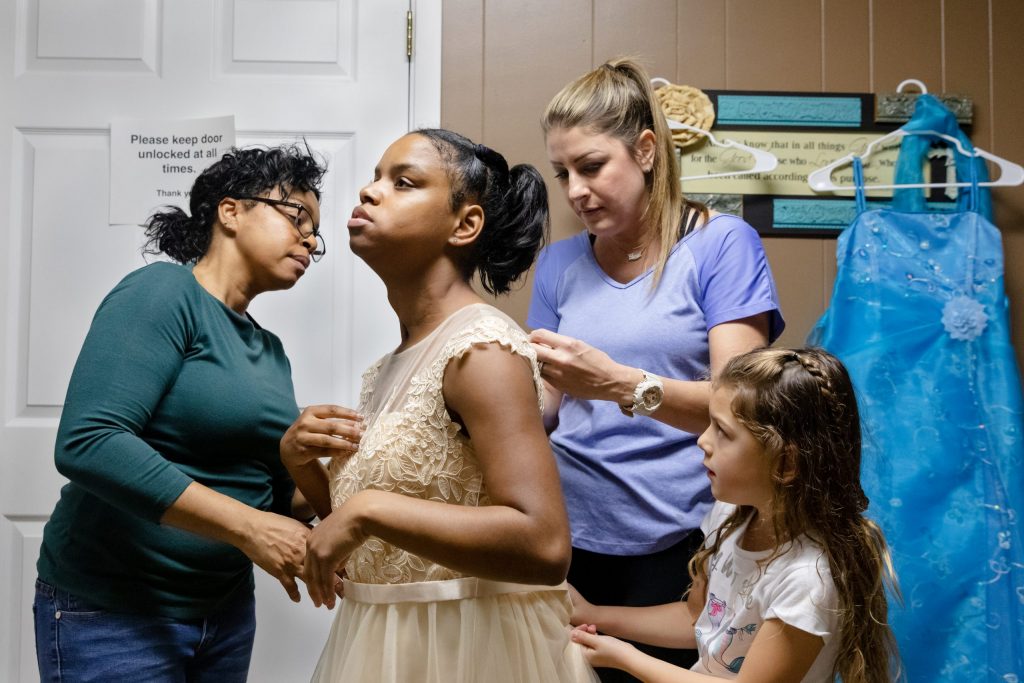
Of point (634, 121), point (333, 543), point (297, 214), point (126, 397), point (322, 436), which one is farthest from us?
point (297, 214)

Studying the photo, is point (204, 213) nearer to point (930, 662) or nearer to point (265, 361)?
point (265, 361)

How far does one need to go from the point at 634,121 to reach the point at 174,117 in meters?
1.17

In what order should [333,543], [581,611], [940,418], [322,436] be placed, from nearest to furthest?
[333,543] < [322,436] < [581,611] < [940,418]

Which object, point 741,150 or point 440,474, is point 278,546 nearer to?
point 440,474

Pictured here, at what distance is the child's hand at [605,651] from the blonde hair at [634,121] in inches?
22.2

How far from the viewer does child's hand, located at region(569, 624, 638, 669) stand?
1164 millimetres

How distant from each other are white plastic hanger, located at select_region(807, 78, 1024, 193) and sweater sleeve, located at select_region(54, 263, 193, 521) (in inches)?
56.8

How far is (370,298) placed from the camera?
2.10 m

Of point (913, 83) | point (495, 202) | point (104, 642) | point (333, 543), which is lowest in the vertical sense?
point (104, 642)

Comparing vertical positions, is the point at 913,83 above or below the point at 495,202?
above

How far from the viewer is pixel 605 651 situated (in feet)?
3.82

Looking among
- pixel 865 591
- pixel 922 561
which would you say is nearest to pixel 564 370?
pixel 865 591

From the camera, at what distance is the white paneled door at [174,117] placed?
2068 millimetres

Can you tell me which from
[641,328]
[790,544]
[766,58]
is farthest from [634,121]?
[766,58]
